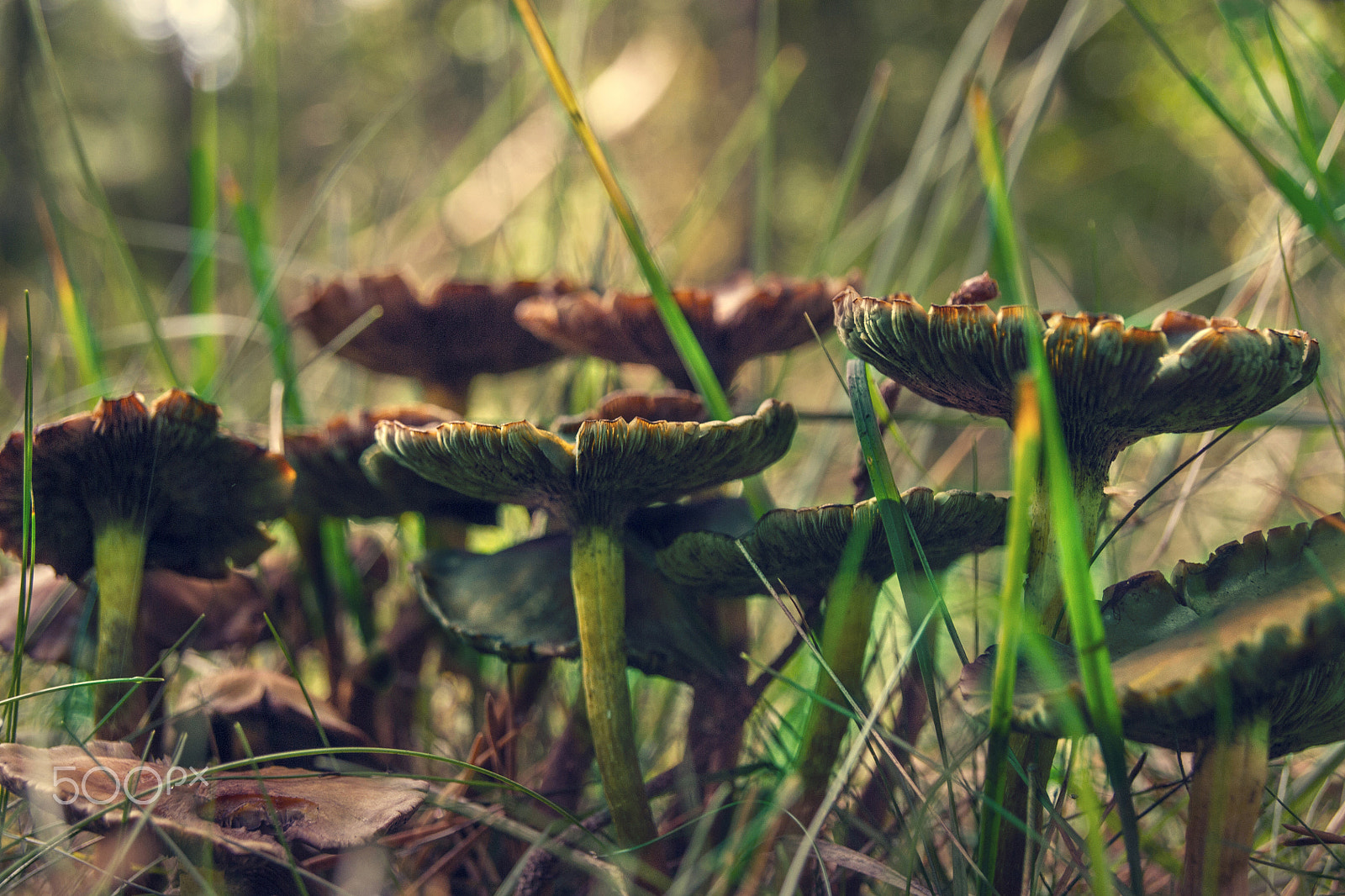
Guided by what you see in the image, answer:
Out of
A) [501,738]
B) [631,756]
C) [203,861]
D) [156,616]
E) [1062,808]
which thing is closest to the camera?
[203,861]

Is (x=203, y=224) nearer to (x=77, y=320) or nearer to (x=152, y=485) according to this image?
(x=77, y=320)

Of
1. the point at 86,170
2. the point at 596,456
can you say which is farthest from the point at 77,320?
the point at 596,456

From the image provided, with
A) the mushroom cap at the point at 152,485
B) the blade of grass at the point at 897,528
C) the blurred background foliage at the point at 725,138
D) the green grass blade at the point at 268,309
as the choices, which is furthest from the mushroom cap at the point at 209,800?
the blurred background foliage at the point at 725,138

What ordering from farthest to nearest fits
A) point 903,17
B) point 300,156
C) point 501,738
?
point 300,156 < point 903,17 < point 501,738

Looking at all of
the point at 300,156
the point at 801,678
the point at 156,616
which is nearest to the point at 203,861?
the point at 156,616

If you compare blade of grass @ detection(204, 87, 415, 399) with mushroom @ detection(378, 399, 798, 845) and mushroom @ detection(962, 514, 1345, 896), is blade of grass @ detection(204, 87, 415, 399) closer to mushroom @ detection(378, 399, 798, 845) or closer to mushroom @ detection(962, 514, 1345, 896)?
mushroom @ detection(378, 399, 798, 845)

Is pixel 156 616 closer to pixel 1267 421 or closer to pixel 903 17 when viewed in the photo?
pixel 1267 421
